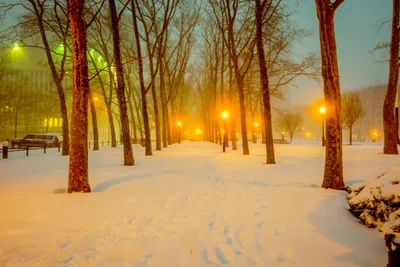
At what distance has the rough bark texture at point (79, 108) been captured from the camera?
Result: 5.71 meters

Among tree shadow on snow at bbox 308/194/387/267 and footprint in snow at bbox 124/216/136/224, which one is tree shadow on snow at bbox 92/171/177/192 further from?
tree shadow on snow at bbox 308/194/387/267

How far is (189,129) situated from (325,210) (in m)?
64.7

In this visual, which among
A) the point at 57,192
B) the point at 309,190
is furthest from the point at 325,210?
the point at 57,192

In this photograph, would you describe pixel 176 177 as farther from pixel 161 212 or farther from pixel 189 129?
pixel 189 129

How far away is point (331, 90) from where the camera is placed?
19.7ft

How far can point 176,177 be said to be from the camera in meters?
8.32

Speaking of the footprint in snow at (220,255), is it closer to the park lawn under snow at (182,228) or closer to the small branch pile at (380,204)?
the park lawn under snow at (182,228)

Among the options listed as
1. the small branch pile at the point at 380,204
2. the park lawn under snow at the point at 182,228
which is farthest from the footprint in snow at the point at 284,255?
the small branch pile at the point at 380,204

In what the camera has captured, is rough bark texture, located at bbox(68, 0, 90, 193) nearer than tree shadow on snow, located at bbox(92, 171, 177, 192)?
Yes

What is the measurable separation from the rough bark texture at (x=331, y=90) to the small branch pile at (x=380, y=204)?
6.62 ft

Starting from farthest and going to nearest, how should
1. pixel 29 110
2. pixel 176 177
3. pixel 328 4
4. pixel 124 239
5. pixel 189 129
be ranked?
pixel 189 129, pixel 29 110, pixel 176 177, pixel 328 4, pixel 124 239

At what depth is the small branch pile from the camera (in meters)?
3.24

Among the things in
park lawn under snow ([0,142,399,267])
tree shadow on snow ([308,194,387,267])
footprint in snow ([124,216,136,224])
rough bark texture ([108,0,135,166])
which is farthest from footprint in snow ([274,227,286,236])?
rough bark texture ([108,0,135,166])

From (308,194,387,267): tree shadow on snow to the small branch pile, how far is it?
5.6 inches
